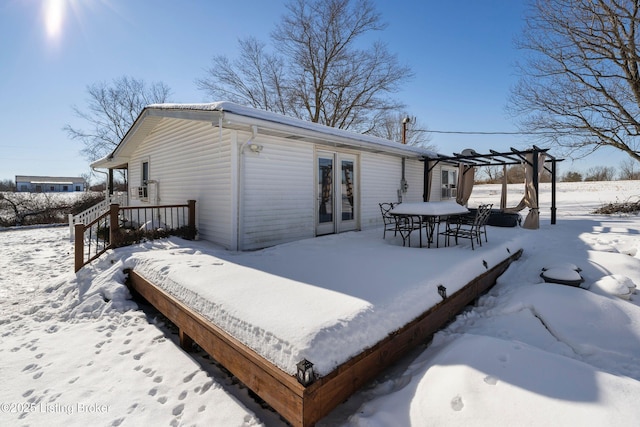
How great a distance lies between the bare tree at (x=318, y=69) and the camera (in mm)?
17391

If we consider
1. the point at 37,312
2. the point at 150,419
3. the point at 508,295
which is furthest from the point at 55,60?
the point at 508,295

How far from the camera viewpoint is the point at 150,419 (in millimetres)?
→ 1999

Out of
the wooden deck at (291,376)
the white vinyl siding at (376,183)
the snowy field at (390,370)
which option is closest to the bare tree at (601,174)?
the white vinyl siding at (376,183)

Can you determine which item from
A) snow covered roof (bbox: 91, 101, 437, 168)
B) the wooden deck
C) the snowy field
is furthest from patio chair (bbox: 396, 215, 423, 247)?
the wooden deck

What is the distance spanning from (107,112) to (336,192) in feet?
72.3

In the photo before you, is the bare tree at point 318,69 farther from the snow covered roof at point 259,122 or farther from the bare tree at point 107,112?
the snow covered roof at point 259,122

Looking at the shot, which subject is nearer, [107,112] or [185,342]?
[185,342]

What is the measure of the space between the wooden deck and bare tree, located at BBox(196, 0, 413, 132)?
684 inches

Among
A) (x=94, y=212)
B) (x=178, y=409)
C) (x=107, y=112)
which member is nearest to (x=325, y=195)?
(x=178, y=409)

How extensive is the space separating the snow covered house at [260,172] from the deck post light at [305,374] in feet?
→ 12.2

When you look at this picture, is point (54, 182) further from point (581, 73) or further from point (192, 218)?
point (581, 73)

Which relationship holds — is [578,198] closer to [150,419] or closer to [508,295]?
[508,295]

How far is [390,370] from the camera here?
2.42 meters

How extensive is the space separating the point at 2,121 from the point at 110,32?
42.1 feet
